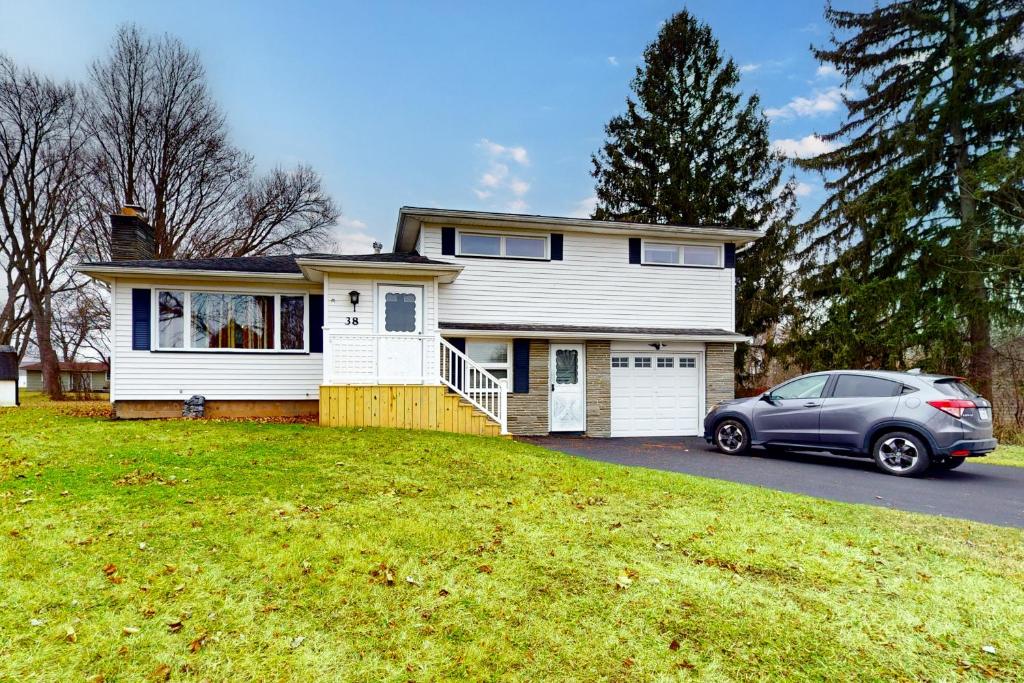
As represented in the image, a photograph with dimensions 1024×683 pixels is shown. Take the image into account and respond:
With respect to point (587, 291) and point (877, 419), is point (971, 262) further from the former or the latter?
point (587, 291)

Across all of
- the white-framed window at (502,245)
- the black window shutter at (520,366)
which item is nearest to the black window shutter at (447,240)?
the white-framed window at (502,245)

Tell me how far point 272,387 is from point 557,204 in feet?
47.0

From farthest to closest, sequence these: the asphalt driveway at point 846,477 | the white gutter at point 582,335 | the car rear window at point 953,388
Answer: the white gutter at point 582,335, the car rear window at point 953,388, the asphalt driveway at point 846,477

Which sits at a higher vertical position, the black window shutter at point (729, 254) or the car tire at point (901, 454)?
the black window shutter at point (729, 254)

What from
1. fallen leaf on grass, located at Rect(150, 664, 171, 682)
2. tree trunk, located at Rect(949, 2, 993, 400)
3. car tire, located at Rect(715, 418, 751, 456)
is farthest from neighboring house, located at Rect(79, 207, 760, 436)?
fallen leaf on grass, located at Rect(150, 664, 171, 682)

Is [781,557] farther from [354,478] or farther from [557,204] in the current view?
[557,204]

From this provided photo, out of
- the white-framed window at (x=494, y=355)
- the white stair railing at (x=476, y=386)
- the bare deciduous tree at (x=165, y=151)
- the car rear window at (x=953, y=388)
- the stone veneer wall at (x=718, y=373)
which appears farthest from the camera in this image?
the bare deciduous tree at (x=165, y=151)

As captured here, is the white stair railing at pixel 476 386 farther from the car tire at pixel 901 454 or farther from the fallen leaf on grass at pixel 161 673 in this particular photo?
the fallen leaf on grass at pixel 161 673

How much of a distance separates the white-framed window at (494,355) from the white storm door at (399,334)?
1616 millimetres

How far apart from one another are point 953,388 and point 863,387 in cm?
108

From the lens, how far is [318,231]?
2612 cm

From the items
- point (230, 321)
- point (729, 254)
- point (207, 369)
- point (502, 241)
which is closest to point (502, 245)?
point (502, 241)

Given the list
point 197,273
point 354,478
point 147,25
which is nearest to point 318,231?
point 147,25

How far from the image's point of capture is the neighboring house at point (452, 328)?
9836 mm
